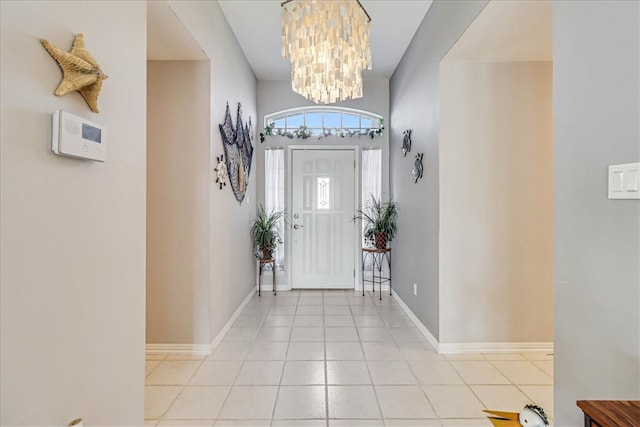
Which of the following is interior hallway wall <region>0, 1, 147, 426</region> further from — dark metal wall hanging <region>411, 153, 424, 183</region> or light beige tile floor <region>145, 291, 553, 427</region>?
dark metal wall hanging <region>411, 153, 424, 183</region>

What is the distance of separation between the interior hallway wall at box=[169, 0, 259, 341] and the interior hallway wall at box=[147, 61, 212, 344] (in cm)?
7

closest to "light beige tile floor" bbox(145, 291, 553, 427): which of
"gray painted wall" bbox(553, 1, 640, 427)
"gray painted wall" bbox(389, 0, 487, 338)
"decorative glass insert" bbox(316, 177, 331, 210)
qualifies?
"gray painted wall" bbox(389, 0, 487, 338)

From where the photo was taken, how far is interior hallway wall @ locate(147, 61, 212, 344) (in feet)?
8.95

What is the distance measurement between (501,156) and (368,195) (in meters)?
2.32

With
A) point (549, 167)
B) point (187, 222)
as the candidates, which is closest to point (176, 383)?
point (187, 222)

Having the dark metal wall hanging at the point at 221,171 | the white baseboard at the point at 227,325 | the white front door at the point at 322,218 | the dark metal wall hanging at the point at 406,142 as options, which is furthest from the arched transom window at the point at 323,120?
the white baseboard at the point at 227,325

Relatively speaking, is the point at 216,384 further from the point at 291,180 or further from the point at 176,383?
the point at 291,180

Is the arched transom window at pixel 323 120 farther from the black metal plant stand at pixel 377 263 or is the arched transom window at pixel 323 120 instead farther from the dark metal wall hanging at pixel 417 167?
the black metal plant stand at pixel 377 263

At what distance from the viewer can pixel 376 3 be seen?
298cm

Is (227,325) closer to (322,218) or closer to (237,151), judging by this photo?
(237,151)

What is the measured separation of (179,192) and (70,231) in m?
1.59

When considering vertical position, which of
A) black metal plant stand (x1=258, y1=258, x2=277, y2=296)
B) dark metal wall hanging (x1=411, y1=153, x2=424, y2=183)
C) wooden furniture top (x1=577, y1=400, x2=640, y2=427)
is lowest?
black metal plant stand (x1=258, y1=258, x2=277, y2=296)

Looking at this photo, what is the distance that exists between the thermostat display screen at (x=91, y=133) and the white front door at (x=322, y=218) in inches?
147

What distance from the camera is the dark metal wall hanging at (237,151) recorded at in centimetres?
319
